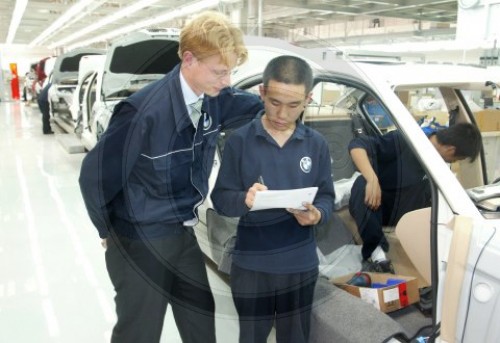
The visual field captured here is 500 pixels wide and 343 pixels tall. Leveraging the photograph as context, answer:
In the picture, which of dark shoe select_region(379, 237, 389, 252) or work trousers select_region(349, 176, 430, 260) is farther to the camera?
dark shoe select_region(379, 237, 389, 252)

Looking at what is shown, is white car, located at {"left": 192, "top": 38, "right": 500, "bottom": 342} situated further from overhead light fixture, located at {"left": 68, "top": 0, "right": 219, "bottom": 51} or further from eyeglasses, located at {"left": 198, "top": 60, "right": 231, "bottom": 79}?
overhead light fixture, located at {"left": 68, "top": 0, "right": 219, "bottom": 51}

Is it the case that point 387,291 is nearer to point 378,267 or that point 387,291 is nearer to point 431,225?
point 378,267

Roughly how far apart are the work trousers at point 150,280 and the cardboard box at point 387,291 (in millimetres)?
804

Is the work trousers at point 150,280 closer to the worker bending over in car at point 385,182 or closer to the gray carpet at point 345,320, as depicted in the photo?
the gray carpet at point 345,320

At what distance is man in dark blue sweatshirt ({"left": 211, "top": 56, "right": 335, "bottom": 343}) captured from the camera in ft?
4.32

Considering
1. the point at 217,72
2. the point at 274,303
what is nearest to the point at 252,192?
the point at 217,72

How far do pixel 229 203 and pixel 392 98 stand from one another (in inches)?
26.1

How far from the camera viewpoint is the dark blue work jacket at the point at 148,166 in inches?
46.2

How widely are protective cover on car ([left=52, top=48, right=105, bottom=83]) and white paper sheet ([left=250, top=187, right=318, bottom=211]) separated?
721 cm

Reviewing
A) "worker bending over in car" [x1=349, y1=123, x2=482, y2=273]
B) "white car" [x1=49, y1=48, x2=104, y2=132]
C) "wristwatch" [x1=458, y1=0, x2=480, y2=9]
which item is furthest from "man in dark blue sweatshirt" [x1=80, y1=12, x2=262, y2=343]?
"white car" [x1=49, y1=48, x2=104, y2=132]

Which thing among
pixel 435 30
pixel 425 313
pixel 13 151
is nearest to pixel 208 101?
pixel 425 313

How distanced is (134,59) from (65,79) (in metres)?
4.59

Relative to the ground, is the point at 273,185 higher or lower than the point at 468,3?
lower

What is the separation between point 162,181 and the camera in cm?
123
